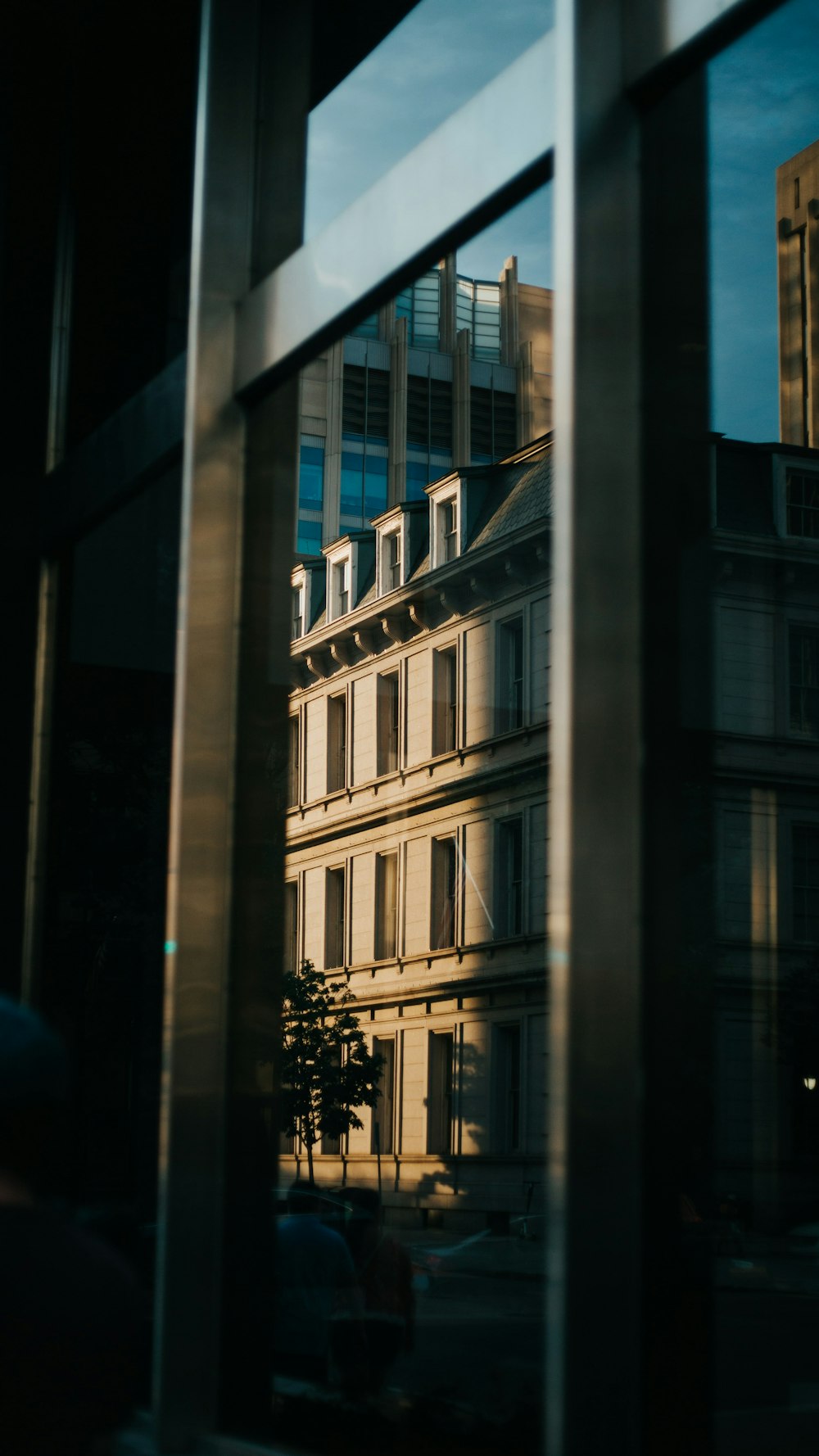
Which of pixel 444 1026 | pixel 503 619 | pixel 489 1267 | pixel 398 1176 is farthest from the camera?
pixel 503 619

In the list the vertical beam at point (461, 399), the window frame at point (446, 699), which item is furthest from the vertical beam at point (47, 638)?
the window frame at point (446, 699)

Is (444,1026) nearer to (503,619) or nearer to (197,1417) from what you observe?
(503,619)

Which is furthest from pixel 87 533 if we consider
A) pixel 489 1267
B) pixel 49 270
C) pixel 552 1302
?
pixel 489 1267

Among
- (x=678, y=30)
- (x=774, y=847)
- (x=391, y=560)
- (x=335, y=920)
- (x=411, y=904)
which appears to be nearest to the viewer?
(x=678, y=30)

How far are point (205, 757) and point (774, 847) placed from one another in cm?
2596

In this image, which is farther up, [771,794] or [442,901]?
[771,794]

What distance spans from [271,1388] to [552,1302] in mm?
1519

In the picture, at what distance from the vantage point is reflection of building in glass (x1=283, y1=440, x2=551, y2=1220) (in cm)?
554

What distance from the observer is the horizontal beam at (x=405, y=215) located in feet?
8.67

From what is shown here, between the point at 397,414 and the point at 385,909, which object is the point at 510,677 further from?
the point at 397,414

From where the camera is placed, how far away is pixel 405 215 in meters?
3.07

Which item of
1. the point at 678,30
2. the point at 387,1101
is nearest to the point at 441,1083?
the point at 387,1101

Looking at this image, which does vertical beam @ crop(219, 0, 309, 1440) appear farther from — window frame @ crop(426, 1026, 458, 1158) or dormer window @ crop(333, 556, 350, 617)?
window frame @ crop(426, 1026, 458, 1158)

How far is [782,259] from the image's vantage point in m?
23.8
